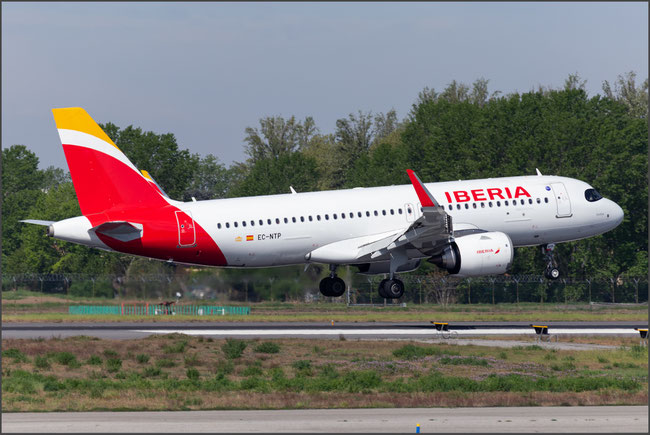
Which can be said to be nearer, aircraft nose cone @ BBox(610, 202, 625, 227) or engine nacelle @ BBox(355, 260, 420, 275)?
engine nacelle @ BBox(355, 260, 420, 275)

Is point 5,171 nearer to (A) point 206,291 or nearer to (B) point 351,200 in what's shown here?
(A) point 206,291

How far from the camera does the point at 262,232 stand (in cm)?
5172

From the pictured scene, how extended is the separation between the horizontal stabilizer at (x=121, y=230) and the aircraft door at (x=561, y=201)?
73.7ft

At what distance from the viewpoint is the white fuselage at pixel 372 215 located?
51625mm

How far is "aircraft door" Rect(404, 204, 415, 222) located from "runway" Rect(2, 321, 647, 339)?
6.13 meters

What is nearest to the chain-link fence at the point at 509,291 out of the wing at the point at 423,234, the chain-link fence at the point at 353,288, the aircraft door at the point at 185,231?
the chain-link fence at the point at 353,288

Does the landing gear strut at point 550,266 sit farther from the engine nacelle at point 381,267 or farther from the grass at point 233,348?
the grass at point 233,348

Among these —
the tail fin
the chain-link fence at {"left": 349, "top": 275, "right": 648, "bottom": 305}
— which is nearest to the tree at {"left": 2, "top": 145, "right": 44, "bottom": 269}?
the chain-link fence at {"left": 349, "top": 275, "right": 648, "bottom": 305}

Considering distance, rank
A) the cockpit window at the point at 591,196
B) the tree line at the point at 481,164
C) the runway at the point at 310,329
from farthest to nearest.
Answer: the tree line at the point at 481,164, the cockpit window at the point at 591,196, the runway at the point at 310,329

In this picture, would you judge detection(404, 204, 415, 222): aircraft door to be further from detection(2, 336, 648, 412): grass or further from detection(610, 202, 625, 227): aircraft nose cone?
detection(610, 202, 625, 227): aircraft nose cone

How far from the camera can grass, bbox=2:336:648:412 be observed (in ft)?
111

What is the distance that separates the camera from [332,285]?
55.8 m

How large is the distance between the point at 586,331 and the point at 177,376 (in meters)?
24.8

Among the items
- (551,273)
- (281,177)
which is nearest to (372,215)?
(551,273)
